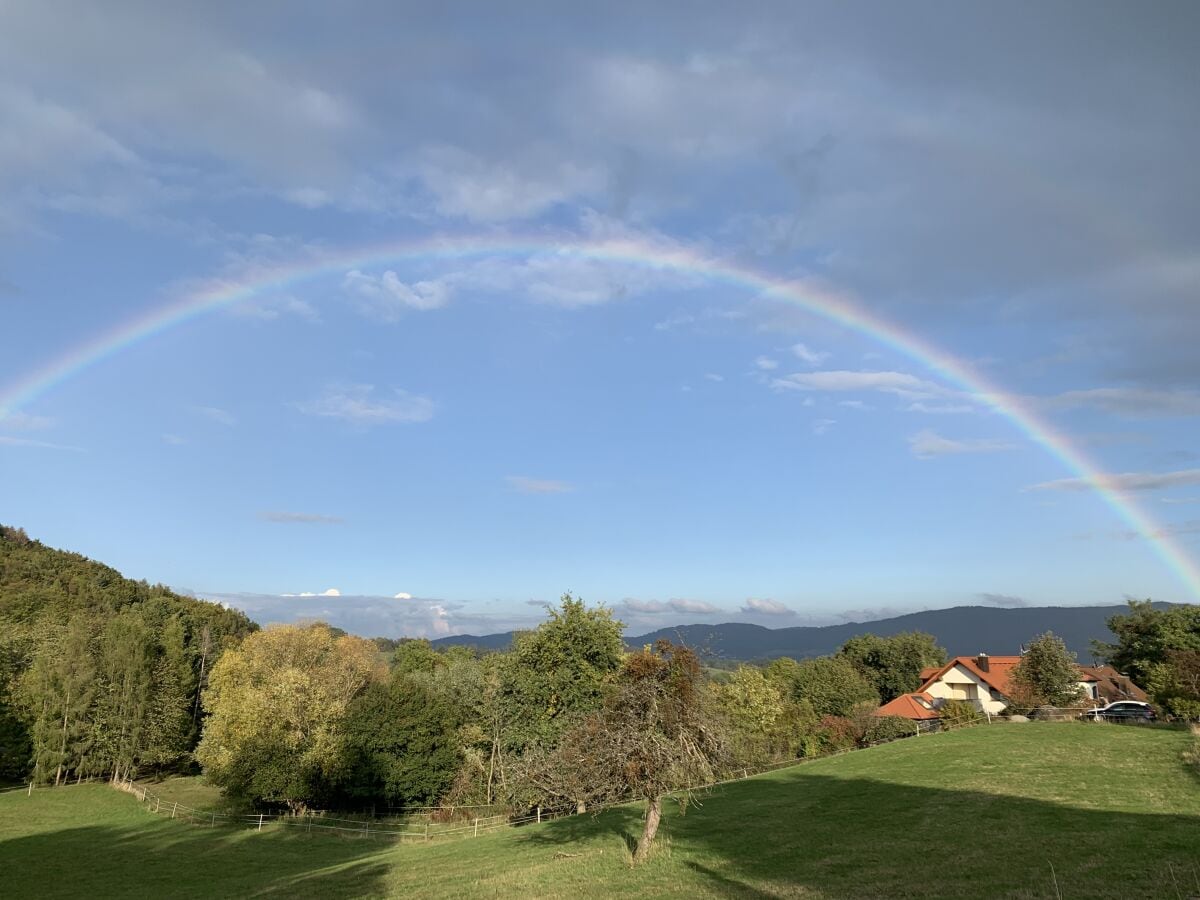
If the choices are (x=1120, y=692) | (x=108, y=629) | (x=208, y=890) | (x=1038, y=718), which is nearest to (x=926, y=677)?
(x=1120, y=692)

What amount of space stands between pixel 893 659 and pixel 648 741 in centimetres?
10264

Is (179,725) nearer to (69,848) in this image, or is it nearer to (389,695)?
(389,695)

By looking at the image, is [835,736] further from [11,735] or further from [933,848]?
[11,735]

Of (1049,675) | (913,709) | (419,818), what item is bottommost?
(419,818)

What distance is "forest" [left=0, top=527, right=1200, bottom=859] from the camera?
21.5 metres

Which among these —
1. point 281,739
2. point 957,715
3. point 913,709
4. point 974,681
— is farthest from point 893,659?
point 281,739

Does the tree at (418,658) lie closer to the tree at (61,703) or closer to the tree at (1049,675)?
the tree at (61,703)

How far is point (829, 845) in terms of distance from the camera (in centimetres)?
2125

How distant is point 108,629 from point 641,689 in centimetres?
7811

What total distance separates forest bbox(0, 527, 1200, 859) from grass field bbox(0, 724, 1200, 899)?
310 cm

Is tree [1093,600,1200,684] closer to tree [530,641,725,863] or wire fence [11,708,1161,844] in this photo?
wire fence [11,708,1161,844]

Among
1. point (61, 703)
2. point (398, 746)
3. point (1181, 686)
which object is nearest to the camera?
point (1181, 686)

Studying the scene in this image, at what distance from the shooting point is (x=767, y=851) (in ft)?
70.7

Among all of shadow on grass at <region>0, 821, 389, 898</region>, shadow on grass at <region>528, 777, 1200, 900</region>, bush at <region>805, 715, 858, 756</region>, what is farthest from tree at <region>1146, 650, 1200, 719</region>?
shadow on grass at <region>0, 821, 389, 898</region>
